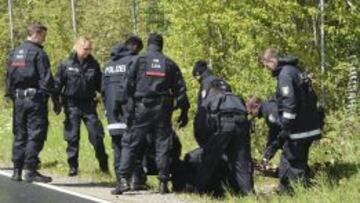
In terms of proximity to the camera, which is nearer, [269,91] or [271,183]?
[271,183]

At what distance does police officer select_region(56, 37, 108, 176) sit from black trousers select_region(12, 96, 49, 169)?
744mm

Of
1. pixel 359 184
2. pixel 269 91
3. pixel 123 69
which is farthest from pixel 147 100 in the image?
pixel 269 91

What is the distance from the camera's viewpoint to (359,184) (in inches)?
360

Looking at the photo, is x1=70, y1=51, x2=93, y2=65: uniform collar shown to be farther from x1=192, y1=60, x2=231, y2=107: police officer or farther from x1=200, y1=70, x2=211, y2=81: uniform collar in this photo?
x1=200, y1=70, x2=211, y2=81: uniform collar

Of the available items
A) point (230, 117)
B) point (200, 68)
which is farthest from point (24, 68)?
point (230, 117)

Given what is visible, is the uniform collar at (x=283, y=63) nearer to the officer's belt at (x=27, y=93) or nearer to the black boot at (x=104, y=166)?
the officer's belt at (x=27, y=93)

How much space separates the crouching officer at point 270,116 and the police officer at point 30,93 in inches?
111

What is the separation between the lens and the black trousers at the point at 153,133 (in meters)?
9.22

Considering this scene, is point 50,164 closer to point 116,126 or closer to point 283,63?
point 116,126

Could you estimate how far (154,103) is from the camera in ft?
30.3

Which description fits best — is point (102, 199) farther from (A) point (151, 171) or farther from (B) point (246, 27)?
(B) point (246, 27)

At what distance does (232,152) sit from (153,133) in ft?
3.48

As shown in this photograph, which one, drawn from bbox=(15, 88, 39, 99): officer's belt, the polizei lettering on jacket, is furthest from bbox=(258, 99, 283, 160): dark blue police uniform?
bbox=(15, 88, 39, 99): officer's belt

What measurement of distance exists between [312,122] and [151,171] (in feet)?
7.73
